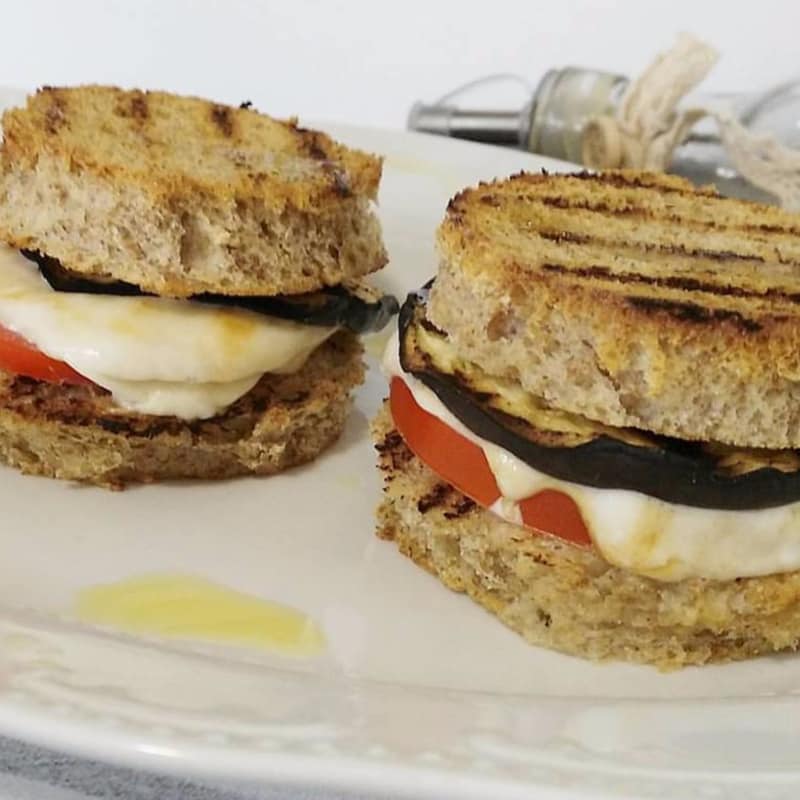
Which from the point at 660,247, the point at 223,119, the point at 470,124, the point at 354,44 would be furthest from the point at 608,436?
the point at 354,44

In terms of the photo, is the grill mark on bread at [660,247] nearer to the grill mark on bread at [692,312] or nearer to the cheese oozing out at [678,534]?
the grill mark on bread at [692,312]

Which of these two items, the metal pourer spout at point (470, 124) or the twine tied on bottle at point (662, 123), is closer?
the twine tied on bottle at point (662, 123)

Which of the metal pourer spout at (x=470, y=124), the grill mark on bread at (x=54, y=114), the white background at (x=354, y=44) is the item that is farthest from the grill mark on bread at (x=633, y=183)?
the white background at (x=354, y=44)

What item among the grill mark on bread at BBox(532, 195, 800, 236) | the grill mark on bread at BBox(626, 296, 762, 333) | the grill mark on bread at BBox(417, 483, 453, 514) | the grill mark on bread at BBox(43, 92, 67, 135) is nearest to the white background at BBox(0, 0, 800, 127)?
the grill mark on bread at BBox(43, 92, 67, 135)

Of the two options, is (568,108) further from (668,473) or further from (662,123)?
(668,473)

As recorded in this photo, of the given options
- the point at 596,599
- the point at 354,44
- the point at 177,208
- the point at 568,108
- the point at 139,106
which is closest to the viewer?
the point at 596,599

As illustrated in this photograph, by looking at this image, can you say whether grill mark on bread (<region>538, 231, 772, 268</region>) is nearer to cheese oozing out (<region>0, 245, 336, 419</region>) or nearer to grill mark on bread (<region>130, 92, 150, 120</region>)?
cheese oozing out (<region>0, 245, 336, 419</region>)

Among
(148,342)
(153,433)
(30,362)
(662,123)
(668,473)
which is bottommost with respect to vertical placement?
(153,433)
